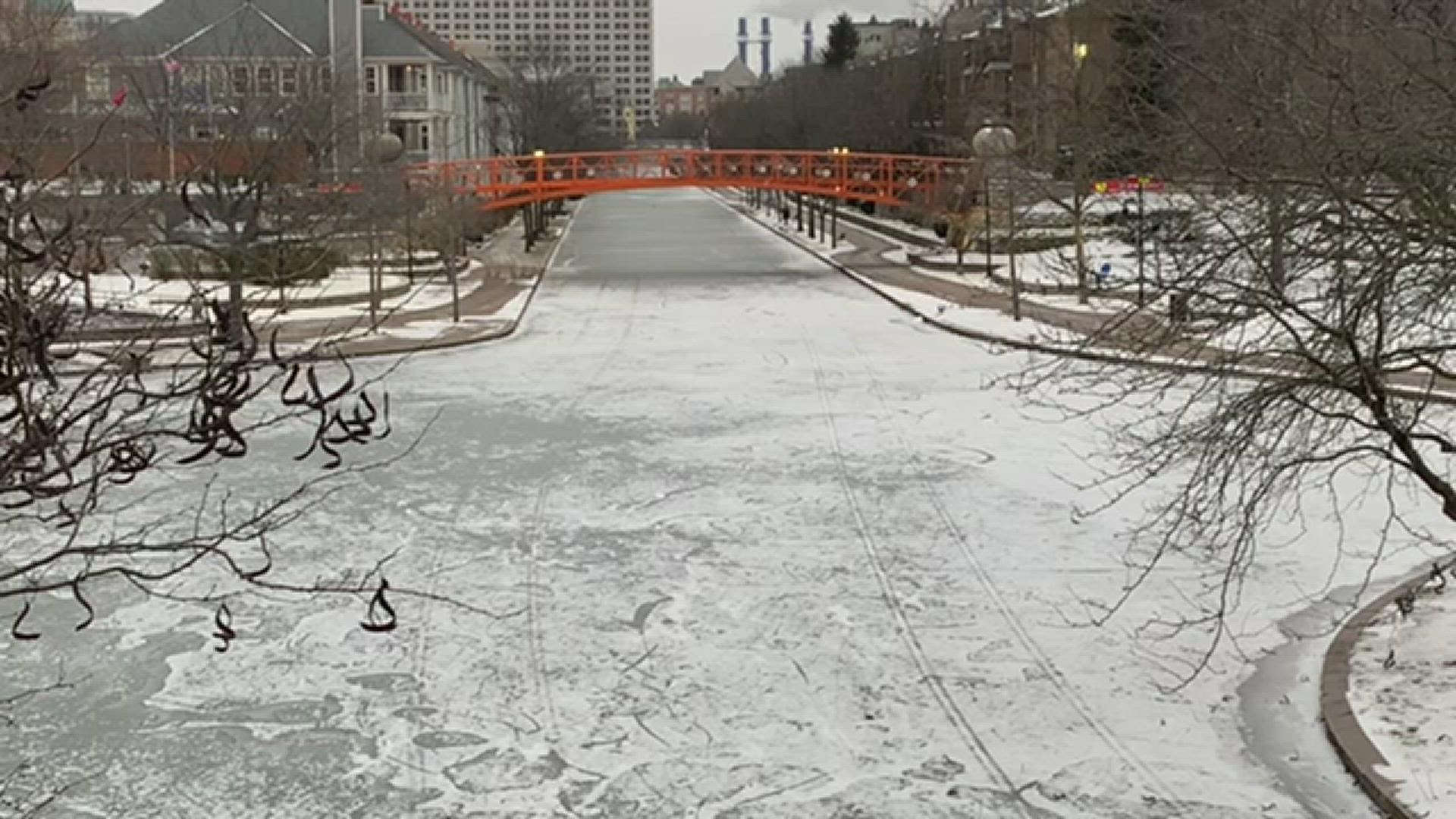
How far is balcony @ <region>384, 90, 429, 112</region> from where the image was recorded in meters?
76.4

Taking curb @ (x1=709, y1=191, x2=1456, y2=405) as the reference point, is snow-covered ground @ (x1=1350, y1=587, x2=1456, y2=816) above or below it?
below

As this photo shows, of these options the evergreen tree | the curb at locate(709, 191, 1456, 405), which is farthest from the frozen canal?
the evergreen tree

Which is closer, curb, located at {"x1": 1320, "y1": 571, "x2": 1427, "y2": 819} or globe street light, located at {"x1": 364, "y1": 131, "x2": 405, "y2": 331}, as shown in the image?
curb, located at {"x1": 1320, "y1": 571, "x2": 1427, "y2": 819}

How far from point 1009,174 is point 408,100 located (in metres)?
48.8

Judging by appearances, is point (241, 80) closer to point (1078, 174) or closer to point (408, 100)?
point (1078, 174)

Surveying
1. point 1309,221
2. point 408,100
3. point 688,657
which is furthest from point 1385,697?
point 408,100

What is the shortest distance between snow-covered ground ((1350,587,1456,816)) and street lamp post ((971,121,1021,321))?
20834 mm

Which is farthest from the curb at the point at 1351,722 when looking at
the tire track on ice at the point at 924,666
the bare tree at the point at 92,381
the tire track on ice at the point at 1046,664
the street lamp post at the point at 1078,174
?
the street lamp post at the point at 1078,174

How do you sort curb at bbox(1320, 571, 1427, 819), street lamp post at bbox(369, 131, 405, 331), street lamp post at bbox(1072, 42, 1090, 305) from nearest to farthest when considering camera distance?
curb at bbox(1320, 571, 1427, 819), street lamp post at bbox(1072, 42, 1090, 305), street lamp post at bbox(369, 131, 405, 331)

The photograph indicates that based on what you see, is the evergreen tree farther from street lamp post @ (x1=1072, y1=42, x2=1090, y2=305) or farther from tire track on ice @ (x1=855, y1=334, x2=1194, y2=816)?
tire track on ice @ (x1=855, y1=334, x2=1194, y2=816)

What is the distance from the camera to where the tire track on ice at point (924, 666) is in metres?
9.23

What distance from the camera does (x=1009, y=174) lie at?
113ft

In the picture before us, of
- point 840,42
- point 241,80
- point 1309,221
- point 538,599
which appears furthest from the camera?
point 840,42

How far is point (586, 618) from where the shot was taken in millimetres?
12422
